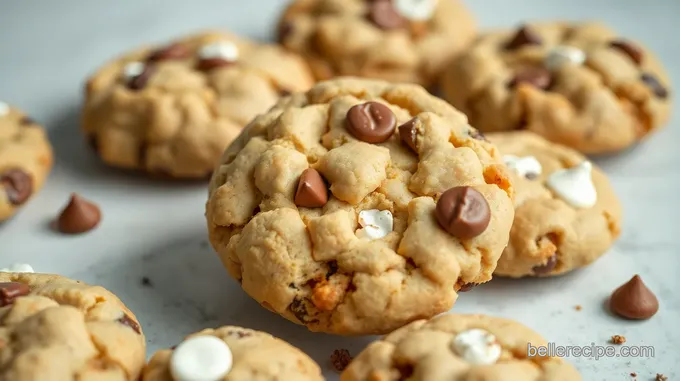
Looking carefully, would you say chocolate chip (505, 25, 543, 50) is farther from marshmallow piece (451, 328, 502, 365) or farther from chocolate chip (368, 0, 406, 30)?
marshmallow piece (451, 328, 502, 365)

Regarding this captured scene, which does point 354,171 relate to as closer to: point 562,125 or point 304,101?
point 304,101

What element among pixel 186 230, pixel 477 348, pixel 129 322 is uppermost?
pixel 477 348

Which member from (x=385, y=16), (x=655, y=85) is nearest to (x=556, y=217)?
(x=655, y=85)

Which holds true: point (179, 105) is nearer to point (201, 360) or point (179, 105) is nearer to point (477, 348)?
point (201, 360)

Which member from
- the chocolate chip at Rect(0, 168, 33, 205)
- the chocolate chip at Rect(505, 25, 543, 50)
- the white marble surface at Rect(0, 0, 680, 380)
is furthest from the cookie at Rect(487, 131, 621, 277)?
the chocolate chip at Rect(0, 168, 33, 205)

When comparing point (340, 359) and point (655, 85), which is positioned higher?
point (655, 85)

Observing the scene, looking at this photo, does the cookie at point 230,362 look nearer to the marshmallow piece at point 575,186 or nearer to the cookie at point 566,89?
the marshmallow piece at point 575,186
